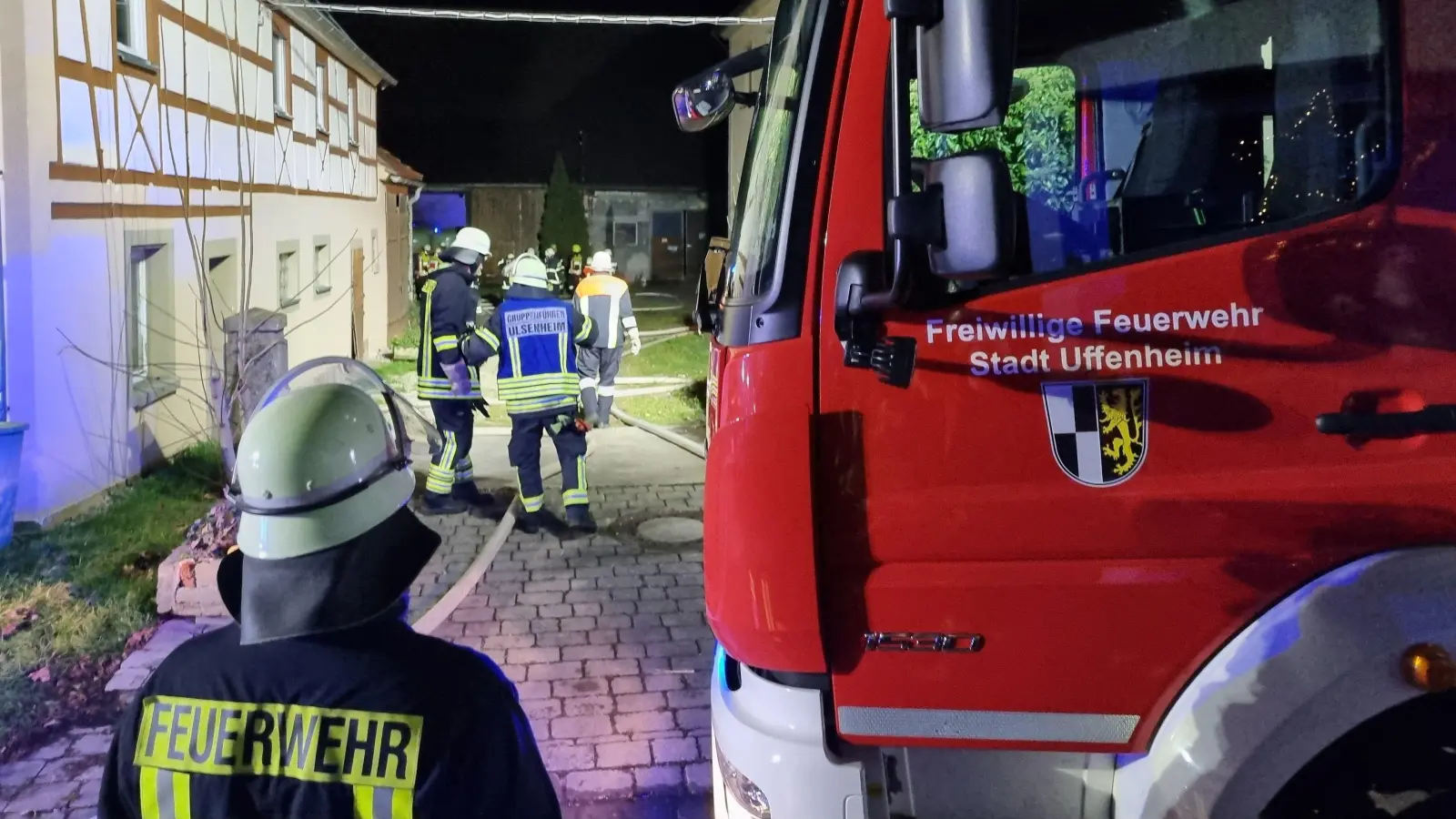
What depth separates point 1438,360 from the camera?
2.21m

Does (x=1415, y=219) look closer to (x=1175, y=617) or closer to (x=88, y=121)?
(x=1175, y=617)

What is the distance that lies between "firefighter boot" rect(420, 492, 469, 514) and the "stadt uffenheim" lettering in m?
6.16

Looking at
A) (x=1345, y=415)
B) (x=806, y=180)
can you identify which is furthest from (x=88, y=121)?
(x=1345, y=415)

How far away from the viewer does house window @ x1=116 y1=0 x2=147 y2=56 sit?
8630 mm

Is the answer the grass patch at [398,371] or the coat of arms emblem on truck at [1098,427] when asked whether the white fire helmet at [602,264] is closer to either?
the grass patch at [398,371]

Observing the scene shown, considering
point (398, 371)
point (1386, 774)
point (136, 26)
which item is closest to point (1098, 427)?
point (1386, 774)

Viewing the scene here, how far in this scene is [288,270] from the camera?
14.0 meters

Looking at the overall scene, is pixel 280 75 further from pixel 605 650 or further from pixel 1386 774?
pixel 1386 774

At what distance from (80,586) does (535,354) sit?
2.82 metres

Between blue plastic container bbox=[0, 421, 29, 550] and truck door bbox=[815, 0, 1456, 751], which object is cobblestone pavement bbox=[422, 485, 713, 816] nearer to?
truck door bbox=[815, 0, 1456, 751]

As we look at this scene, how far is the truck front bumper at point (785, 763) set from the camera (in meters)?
2.32

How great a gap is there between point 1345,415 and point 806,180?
1.21 m

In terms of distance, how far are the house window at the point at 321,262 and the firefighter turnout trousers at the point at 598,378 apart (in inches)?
230

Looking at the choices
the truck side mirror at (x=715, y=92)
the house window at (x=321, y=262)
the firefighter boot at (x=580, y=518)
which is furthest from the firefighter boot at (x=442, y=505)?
the house window at (x=321, y=262)
